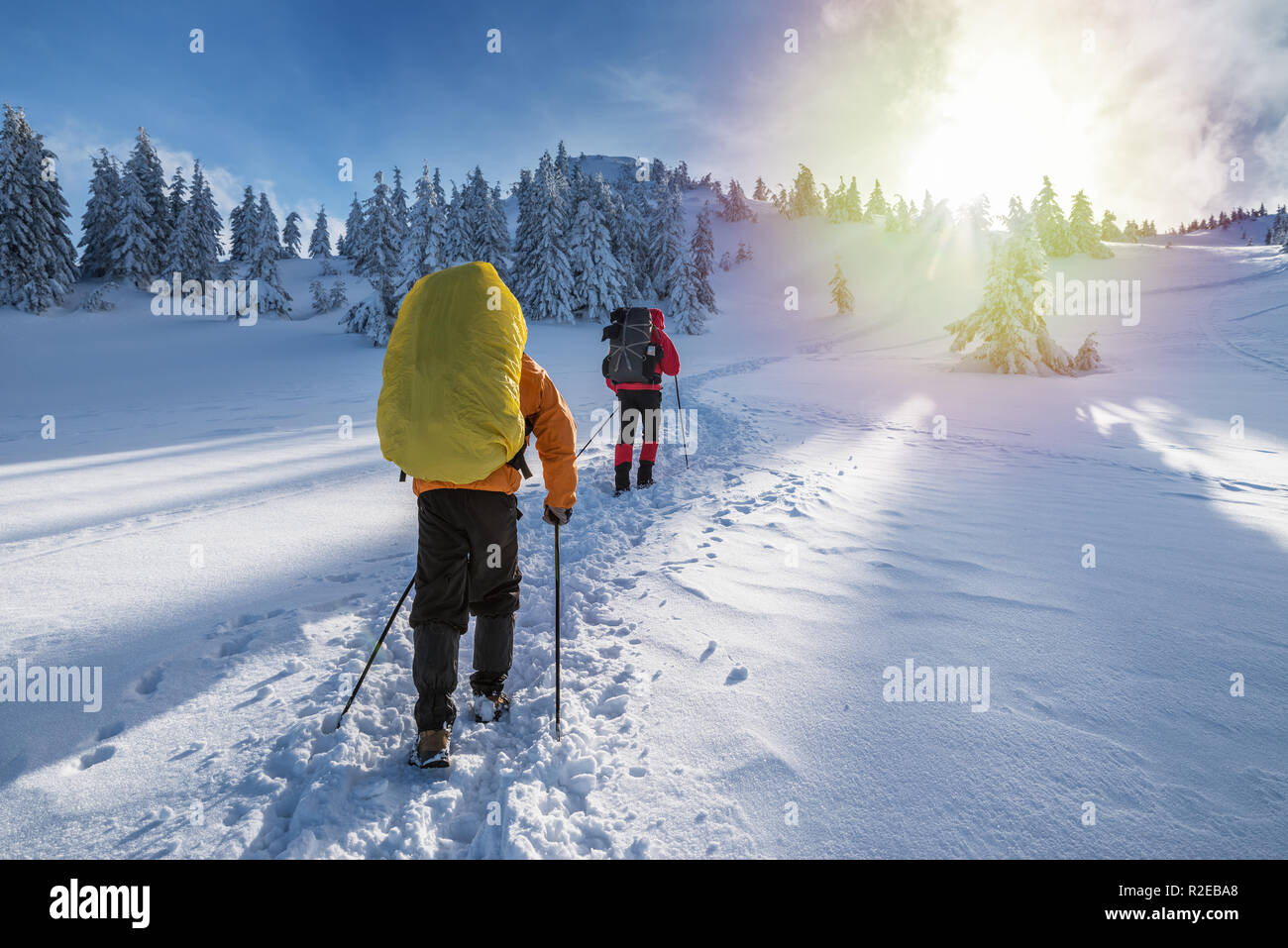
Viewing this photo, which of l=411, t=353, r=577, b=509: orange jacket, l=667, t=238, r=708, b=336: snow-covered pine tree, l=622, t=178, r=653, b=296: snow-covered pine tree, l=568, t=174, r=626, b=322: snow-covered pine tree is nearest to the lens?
l=411, t=353, r=577, b=509: orange jacket

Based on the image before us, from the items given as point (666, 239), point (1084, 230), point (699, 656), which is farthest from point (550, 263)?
point (1084, 230)

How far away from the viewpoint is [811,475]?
25.5 ft

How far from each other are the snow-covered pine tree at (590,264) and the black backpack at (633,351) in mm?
34037

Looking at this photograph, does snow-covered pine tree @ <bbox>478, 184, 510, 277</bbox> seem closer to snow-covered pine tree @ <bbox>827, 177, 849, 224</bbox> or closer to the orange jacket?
the orange jacket

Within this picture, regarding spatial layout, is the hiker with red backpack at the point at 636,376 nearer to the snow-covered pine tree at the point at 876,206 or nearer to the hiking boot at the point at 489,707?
the hiking boot at the point at 489,707

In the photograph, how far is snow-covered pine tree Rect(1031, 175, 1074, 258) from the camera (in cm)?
4903

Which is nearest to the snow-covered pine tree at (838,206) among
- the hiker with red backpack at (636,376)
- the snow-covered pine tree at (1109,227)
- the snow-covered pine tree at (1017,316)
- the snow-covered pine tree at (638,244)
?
the snow-covered pine tree at (1109,227)

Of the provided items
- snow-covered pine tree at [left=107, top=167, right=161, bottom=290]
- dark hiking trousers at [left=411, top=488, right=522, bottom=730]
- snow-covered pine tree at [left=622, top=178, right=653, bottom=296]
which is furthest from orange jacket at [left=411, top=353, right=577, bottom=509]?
snow-covered pine tree at [left=107, top=167, right=161, bottom=290]

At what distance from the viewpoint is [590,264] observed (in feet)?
131

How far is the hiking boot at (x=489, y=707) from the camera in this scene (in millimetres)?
3039

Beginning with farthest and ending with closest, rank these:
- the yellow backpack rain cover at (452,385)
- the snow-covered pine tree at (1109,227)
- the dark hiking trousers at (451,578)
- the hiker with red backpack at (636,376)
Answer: the snow-covered pine tree at (1109,227) < the hiker with red backpack at (636,376) < the dark hiking trousers at (451,578) < the yellow backpack rain cover at (452,385)

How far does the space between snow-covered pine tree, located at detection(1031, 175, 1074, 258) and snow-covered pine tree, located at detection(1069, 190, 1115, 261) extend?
24.8 inches

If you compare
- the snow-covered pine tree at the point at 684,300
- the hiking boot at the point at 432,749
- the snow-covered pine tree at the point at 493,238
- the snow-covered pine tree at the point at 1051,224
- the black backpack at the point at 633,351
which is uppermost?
the snow-covered pine tree at the point at 1051,224
